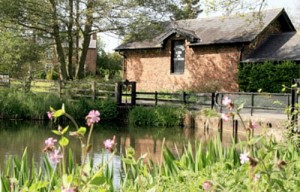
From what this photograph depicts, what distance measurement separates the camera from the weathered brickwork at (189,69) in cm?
2442

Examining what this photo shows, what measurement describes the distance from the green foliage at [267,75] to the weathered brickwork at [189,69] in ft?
3.54

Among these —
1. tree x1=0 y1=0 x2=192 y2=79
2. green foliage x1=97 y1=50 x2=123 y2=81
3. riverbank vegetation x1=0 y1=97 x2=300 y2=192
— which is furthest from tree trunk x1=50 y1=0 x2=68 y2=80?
green foliage x1=97 y1=50 x2=123 y2=81

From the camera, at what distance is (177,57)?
2723cm

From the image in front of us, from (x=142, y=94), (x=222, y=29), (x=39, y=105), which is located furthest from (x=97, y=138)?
(x=222, y=29)

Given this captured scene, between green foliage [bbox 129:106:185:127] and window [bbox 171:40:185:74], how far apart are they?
339 inches

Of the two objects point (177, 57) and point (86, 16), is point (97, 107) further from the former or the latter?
point (177, 57)

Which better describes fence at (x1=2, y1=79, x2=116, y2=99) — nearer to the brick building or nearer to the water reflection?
the water reflection

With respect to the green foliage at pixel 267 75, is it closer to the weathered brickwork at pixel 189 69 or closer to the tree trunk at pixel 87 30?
the weathered brickwork at pixel 189 69

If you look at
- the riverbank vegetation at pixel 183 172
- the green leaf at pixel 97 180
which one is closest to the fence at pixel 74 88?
the riverbank vegetation at pixel 183 172

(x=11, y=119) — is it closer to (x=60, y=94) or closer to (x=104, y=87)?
(x=60, y=94)

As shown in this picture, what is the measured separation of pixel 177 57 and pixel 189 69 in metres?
1.32

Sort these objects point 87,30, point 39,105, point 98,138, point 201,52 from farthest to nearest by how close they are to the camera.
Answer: point 87,30, point 201,52, point 39,105, point 98,138

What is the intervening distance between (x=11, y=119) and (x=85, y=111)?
3.09m

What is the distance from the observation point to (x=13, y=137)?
14.4 metres
